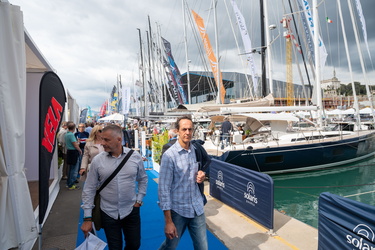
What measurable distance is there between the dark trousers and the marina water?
4.65 m

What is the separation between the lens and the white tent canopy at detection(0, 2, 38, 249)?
2.44 m

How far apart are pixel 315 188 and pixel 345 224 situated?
775 cm

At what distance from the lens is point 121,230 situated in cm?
249

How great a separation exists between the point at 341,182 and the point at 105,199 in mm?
10827

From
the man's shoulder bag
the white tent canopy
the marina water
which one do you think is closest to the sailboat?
the marina water

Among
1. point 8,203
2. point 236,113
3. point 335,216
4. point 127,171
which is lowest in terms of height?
point 335,216

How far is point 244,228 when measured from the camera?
4.11m

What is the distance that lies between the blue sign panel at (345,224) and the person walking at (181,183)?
1.58 m

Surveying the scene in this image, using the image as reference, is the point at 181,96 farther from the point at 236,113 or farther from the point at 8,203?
the point at 8,203

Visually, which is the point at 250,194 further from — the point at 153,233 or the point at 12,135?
the point at 12,135

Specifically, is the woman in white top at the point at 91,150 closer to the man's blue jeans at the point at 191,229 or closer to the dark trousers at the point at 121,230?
the dark trousers at the point at 121,230

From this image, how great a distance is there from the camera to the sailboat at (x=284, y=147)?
9.41 m

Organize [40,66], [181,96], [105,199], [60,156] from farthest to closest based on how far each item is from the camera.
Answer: [181,96] < [60,156] < [40,66] < [105,199]

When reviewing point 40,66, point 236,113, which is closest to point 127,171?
point 40,66
